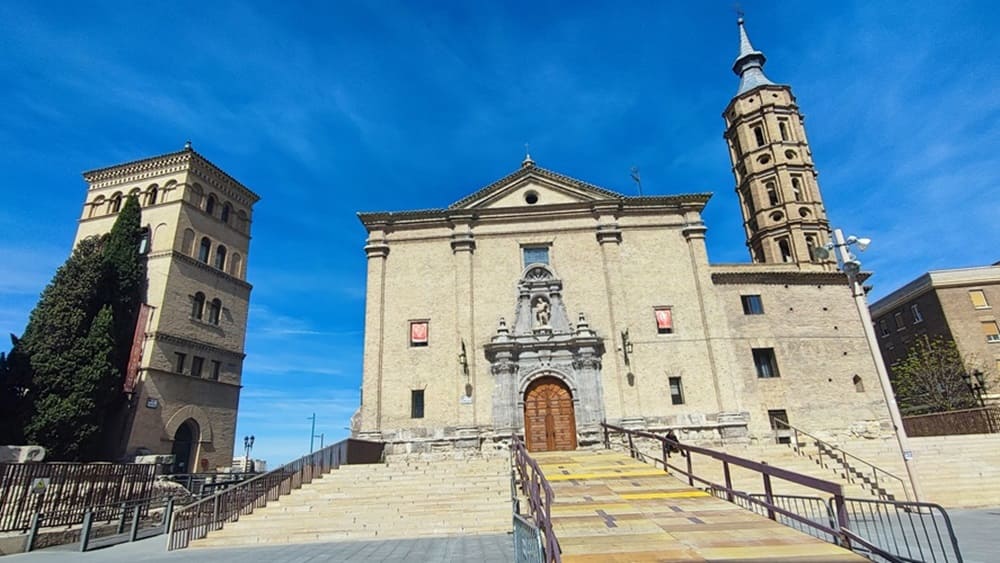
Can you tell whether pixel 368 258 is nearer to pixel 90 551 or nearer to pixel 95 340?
pixel 95 340

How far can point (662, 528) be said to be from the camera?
728 cm

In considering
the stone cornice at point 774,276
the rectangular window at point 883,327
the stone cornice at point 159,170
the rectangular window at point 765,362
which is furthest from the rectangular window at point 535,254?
the rectangular window at point 883,327

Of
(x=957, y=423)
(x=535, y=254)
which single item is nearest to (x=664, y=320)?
(x=535, y=254)

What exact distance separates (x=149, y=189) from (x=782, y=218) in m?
38.8

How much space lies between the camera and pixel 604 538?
6.84 m

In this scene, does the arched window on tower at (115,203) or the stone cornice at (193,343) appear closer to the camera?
the stone cornice at (193,343)

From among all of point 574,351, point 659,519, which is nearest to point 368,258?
point 574,351

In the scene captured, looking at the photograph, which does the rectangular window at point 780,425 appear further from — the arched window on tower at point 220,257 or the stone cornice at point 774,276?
the arched window on tower at point 220,257

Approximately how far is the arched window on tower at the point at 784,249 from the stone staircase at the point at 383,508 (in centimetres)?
2522

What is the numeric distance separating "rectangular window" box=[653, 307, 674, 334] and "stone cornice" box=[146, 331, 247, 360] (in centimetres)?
2365

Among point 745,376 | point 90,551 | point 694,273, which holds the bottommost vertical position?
point 90,551

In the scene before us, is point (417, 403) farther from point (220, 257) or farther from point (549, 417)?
point (220, 257)

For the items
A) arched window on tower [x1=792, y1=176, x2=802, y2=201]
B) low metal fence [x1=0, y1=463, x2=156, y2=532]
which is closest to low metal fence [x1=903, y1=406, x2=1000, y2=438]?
arched window on tower [x1=792, y1=176, x2=802, y2=201]

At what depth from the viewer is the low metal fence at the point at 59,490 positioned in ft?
40.5
